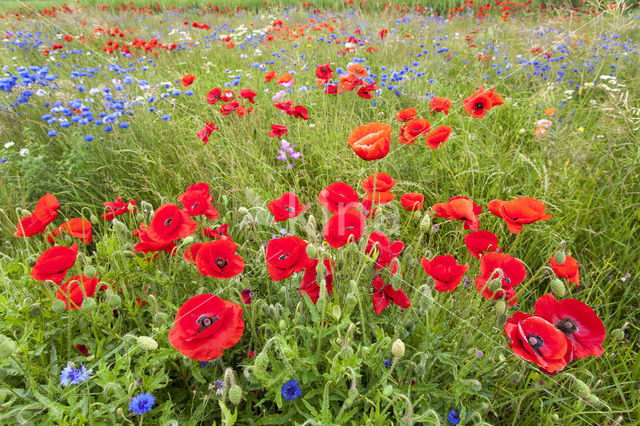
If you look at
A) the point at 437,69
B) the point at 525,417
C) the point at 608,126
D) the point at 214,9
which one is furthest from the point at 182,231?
the point at 214,9

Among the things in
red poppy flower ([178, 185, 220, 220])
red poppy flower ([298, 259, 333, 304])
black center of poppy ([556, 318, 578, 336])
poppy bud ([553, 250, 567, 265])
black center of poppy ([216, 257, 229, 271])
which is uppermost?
red poppy flower ([178, 185, 220, 220])

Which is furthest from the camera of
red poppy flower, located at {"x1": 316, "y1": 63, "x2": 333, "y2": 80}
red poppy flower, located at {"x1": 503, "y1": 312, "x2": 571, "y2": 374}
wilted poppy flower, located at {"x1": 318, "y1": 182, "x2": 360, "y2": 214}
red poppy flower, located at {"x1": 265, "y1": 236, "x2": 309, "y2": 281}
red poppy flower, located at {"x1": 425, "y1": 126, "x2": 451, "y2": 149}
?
red poppy flower, located at {"x1": 316, "y1": 63, "x2": 333, "y2": 80}

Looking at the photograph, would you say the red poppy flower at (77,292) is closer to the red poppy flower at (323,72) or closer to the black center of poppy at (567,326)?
the black center of poppy at (567,326)

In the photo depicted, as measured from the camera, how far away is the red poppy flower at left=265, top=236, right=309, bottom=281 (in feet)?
3.73

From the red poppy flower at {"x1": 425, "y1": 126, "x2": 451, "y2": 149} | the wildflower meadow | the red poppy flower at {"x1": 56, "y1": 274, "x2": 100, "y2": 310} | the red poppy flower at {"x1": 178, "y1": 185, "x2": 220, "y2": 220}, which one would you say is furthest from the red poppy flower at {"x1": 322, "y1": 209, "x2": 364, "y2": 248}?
the red poppy flower at {"x1": 425, "y1": 126, "x2": 451, "y2": 149}

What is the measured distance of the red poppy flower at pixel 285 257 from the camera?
3.73ft

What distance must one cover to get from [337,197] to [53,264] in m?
0.97

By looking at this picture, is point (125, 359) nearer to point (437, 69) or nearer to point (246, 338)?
point (246, 338)

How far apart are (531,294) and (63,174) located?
3.25 m

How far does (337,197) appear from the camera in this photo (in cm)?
126

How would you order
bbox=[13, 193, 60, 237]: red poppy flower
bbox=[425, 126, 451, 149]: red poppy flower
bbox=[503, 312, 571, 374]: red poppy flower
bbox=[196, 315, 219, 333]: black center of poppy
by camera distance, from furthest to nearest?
bbox=[425, 126, 451, 149]: red poppy flower < bbox=[13, 193, 60, 237]: red poppy flower < bbox=[196, 315, 219, 333]: black center of poppy < bbox=[503, 312, 571, 374]: red poppy flower

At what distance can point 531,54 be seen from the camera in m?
4.37

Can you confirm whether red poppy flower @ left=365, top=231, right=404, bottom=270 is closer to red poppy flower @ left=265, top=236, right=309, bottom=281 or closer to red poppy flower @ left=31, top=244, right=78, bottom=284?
red poppy flower @ left=265, top=236, right=309, bottom=281

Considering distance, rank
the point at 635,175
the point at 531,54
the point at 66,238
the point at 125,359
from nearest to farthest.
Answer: the point at 125,359 < the point at 66,238 < the point at 635,175 < the point at 531,54
